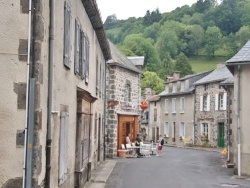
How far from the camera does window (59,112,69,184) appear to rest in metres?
10.2

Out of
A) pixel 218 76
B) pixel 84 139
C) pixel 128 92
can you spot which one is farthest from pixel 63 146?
pixel 218 76

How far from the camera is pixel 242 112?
21.0 meters

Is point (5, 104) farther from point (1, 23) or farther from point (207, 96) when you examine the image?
point (207, 96)

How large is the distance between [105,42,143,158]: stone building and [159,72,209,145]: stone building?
15.3 m

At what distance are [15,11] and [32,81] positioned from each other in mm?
1164

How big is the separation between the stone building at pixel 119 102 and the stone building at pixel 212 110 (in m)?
11.0

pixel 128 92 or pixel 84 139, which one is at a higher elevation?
pixel 128 92

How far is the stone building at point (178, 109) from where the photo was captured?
47466 mm

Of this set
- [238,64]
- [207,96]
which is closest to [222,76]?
[207,96]

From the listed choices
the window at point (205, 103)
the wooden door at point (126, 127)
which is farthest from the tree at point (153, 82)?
the wooden door at point (126, 127)

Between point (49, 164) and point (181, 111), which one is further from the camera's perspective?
point (181, 111)

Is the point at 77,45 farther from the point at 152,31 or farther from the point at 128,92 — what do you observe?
the point at 152,31

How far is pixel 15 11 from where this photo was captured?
7.52 m

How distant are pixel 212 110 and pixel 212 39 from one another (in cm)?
7803
